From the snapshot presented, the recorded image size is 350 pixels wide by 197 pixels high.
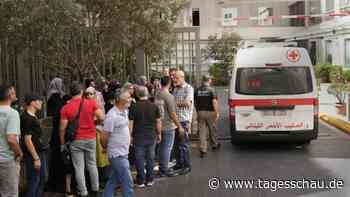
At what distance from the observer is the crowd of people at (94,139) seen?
6031 millimetres

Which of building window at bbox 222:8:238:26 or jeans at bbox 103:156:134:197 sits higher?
building window at bbox 222:8:238:26

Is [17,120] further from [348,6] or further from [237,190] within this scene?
[348,6]

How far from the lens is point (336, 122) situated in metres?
14.5

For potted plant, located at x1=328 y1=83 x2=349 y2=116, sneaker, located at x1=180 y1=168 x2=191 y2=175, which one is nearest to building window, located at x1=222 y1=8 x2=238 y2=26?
potted plant, located at x1=328 y1=83 x2=349 y2=116

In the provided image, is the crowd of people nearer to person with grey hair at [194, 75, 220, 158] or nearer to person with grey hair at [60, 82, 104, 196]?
person with grey hair at [60, 82, 104, 196]

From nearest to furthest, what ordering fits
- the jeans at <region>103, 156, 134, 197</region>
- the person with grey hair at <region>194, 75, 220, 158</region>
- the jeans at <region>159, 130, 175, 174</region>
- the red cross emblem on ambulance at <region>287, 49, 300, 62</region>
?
the jeans at <region>103, 156, 134, 197</region>, the jeans at <region>159, 130, 175, 174</region>, the person with grey hair at <region>194, 75, 220, 158</region>, the red cross emblem on ambulance at <region>287, 49, 300, 62</region>

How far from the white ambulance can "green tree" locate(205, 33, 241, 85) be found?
21545 mm

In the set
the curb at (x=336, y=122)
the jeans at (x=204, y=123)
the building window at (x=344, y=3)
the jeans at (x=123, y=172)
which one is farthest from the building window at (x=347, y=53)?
the jeans at (x=123, y=172)

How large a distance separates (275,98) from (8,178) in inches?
235

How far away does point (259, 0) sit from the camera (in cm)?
3750

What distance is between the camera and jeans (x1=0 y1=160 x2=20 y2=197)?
5914 mm

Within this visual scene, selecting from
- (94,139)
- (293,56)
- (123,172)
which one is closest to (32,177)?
(94,139)

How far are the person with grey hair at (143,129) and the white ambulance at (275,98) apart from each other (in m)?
3.06

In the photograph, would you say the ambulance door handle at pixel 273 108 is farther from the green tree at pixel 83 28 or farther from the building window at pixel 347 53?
the building window at pixel 347 53
